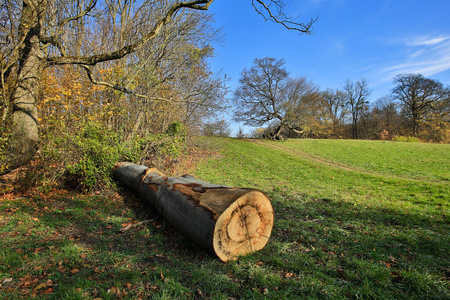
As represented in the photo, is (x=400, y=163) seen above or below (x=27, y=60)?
below

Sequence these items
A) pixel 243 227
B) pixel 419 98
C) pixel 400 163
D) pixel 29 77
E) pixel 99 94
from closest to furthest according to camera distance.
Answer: pixel 243 227 → pixel 29 77 → pixel 99 94 → pixel 400 163 → pixel 419 98

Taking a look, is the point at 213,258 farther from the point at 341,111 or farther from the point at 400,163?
the point at 341,111

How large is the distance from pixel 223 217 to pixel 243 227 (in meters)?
0.40

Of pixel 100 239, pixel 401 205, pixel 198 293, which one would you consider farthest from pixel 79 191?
pixel 401 205

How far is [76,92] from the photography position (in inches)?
233

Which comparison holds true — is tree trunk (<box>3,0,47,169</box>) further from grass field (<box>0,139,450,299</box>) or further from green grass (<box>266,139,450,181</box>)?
green grass (<box>266,139,450,181</box>)

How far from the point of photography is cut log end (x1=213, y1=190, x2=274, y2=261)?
9.27 feet

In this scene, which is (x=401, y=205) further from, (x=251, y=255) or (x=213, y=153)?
(x=213, y=153)

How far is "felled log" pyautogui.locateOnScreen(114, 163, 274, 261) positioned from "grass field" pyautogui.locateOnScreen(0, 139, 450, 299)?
201mm

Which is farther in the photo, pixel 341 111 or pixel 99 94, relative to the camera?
pixel 341 111

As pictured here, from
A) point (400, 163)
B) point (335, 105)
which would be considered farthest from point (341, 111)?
point (400, 163)

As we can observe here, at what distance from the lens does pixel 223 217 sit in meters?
2.82

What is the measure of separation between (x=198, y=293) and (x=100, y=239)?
206cm

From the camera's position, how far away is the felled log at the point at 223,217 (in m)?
2.83
